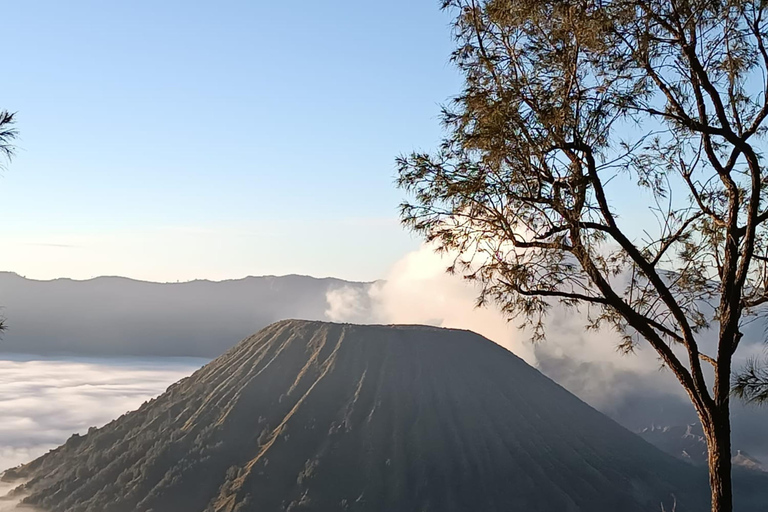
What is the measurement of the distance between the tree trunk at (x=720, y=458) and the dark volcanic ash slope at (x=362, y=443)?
4349 cm

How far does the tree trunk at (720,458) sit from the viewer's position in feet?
42.4

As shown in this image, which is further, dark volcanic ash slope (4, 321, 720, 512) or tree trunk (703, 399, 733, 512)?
dark volcanic ash slope (4, 321, 720, 512)

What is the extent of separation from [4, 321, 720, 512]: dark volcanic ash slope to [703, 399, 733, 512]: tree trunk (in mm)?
43494

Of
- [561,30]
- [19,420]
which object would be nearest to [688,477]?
[561,30]

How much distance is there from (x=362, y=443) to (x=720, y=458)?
4969 centimetres

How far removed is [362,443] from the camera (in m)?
60.8

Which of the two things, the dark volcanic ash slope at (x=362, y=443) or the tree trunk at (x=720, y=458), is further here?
the dark volcanic ash slope at (x=362, y=443)

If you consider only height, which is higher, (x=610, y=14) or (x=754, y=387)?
(x=610, y=14)

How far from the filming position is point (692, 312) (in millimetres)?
16766

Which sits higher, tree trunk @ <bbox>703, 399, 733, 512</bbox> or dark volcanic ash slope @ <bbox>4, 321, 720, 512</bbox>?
tree trunk @ <bbox>703, 399, 733, 512</bbox>

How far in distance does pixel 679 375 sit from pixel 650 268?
1967 mm

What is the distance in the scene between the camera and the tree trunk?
42.4 feet

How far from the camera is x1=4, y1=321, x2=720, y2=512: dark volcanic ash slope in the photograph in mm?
56625

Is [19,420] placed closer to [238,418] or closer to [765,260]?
[238,418]
